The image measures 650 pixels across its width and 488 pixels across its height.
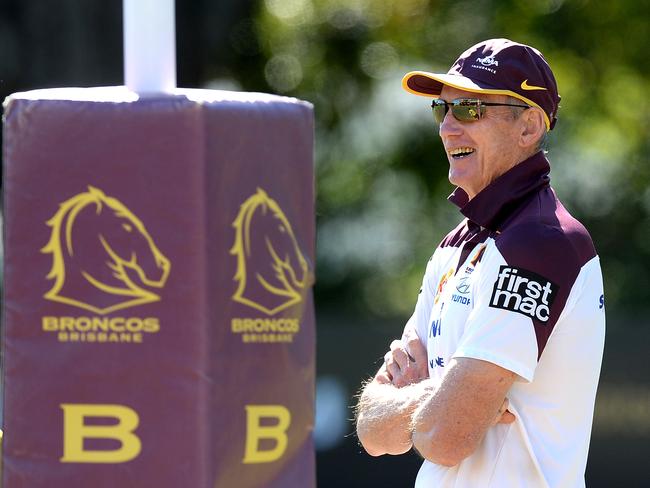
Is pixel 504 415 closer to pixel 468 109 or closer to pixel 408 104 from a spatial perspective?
pixel 468 109

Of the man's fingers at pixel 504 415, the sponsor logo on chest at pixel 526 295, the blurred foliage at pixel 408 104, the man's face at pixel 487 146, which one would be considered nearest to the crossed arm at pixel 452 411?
the man's fingers at pixel 504 415

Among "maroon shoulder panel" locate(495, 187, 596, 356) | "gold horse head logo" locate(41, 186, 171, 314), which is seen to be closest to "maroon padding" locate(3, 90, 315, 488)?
"gold horse head logo" locate(41, 186, 171, 314)

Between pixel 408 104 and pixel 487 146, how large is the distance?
8.22 meters

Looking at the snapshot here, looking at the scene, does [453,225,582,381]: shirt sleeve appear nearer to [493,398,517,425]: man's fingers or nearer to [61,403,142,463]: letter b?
[493,398,517,425]: man's fingers

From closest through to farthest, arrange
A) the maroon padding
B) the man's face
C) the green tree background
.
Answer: the maroon padding → the man's face → the green tree background

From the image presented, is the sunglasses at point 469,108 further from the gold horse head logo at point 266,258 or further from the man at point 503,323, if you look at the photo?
the gold horse head logo at point 266,258

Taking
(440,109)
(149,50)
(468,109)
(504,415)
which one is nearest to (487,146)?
(468,109)

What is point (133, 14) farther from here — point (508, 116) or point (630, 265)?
point (630, 265)

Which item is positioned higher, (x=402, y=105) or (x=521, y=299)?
(x=521, y=299)

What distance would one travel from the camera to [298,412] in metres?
2.16

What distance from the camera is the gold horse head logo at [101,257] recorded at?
2018mm

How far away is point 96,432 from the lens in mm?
2023

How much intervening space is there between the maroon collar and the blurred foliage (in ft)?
25.0

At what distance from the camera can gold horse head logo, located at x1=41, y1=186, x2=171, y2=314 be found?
2.02 m
